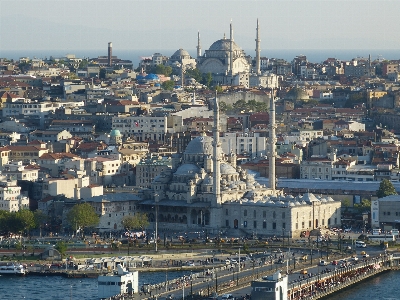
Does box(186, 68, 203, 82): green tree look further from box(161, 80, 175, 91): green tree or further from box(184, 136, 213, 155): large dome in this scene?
box(184, 136, 213, 155): large dome

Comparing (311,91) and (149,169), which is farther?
(311,91)

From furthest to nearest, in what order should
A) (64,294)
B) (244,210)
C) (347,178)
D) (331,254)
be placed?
(347,178)
(244,210)
(331,254)
(64,294)

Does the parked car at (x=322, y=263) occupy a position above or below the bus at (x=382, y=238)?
below

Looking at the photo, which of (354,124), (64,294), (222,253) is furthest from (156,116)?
(64,294)

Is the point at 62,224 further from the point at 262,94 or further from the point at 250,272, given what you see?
the point at 262,94

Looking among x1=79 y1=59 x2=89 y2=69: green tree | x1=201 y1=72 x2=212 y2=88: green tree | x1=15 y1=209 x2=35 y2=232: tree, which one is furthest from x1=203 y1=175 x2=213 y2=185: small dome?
x1=79 y1=59 x2=89 y2=69: green tree

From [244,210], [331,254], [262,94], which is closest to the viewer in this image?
[331,254]

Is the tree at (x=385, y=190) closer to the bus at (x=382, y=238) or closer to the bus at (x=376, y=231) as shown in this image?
the bus at (x=376, y=231)

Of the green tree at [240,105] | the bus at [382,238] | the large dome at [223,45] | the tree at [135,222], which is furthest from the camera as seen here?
the large dome at [223,45]

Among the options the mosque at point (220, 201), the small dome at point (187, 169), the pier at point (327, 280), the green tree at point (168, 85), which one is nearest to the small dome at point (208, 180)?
the mosque at point (220, 201)
